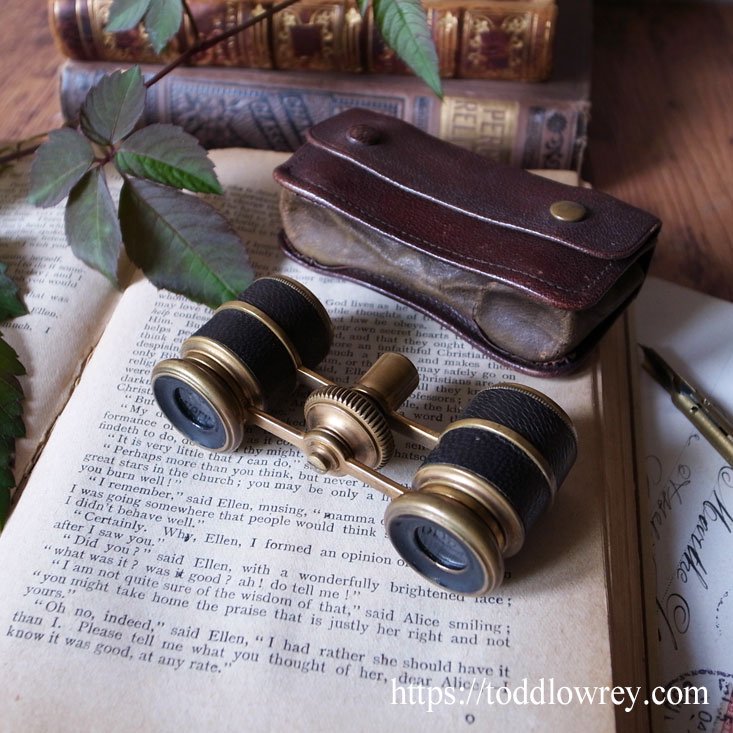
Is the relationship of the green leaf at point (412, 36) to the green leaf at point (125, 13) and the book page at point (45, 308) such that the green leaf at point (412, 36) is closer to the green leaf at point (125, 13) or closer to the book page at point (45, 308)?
the green leaf at point (125, 13)

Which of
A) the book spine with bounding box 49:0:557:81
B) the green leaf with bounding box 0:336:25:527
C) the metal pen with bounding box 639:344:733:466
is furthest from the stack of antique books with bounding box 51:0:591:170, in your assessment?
the green leaf with bounding box 0:336:25:527

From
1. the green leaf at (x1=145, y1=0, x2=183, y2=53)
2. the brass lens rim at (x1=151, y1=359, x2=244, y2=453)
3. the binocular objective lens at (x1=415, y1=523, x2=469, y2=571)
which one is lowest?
the binocular objective lens at (x1=415, y1=523, x2=469, y2=571)

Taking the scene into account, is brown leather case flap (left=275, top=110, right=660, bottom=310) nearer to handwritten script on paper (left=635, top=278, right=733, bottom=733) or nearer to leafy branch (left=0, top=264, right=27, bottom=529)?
handwritten script on paper (left=635, top=278, right=733, bottom=733)

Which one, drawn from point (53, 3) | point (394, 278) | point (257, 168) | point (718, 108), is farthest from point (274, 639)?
point (718, 108)

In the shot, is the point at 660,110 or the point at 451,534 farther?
the point at 660,110

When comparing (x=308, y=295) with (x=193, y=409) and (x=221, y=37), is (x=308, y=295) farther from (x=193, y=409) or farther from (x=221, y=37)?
(x=221, y=37)

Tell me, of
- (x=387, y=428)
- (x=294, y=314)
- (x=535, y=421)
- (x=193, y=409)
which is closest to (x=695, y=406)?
(x=535, y=421)
